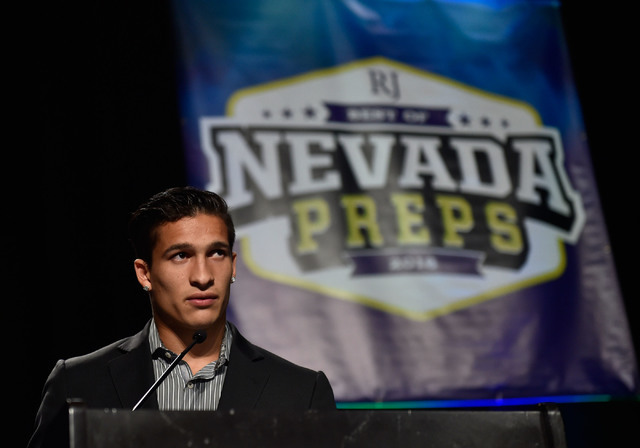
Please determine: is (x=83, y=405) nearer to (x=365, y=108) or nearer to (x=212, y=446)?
(x=212, y=446)

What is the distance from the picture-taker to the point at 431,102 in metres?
3.20

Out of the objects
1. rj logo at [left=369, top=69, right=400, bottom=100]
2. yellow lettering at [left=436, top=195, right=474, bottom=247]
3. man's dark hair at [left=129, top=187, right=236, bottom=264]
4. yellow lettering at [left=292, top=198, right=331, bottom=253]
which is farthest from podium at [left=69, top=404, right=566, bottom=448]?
rj logo at [left=369, top=69, right=400, bottom=100]

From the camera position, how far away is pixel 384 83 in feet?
10.3

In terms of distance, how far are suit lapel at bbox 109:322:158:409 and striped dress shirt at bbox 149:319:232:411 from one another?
0.07 feet

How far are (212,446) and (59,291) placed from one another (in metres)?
1.65

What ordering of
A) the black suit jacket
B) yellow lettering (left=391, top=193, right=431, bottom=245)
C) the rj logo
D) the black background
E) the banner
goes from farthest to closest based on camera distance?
the rj logo, yellow lettering (left=391, top=193, right=431, bottom=245), the banner, the black background, the black suit jacket

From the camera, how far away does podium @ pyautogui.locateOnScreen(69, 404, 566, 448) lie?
1.08 metres

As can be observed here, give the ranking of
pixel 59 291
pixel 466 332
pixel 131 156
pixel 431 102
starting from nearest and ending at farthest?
1. pixel 59 291
2. pixel 131 156
3. pixel 466 332
4. pixel 431 102

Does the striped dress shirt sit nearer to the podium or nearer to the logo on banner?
the podium

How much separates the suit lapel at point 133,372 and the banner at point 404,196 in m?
1.03

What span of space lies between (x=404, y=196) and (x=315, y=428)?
6.43 ft

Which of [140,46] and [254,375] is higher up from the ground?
[140,46]

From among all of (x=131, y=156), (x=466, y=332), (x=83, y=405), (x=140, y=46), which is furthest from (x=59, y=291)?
(x=83, y=405)

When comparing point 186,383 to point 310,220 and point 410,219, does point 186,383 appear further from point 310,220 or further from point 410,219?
point 410,219
